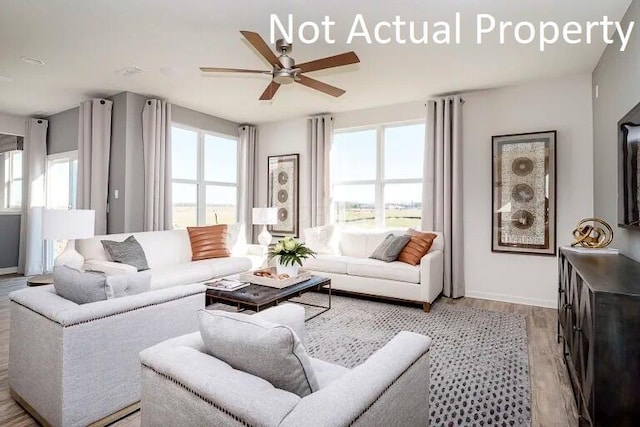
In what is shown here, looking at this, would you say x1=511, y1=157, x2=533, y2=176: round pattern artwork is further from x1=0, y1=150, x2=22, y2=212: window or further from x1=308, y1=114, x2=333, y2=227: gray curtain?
x1=0, y1=150, x2=22, y2=212: window

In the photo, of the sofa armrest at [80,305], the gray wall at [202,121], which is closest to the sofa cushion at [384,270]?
the sofa armrest at [80,305]

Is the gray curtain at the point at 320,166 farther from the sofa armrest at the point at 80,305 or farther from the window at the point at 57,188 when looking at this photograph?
the window at the point at 57,188

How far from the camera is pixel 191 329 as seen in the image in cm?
218

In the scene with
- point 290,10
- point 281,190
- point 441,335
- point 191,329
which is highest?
point 290,10

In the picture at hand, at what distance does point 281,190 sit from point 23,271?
4.37 meters

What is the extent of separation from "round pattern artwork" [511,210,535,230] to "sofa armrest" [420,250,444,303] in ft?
3.17

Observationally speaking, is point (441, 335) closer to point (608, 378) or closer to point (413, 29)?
point (608, 378)

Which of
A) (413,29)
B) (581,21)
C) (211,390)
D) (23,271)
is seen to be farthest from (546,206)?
(23,271)

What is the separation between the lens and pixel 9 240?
19.3 ft

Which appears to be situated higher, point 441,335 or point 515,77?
point 515,77

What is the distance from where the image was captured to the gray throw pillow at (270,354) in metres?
1.04

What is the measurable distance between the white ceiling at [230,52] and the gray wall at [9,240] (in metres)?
1.86

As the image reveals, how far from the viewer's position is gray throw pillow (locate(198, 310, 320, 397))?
1.04 meters

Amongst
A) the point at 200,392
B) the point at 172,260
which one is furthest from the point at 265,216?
the point at 200,392
